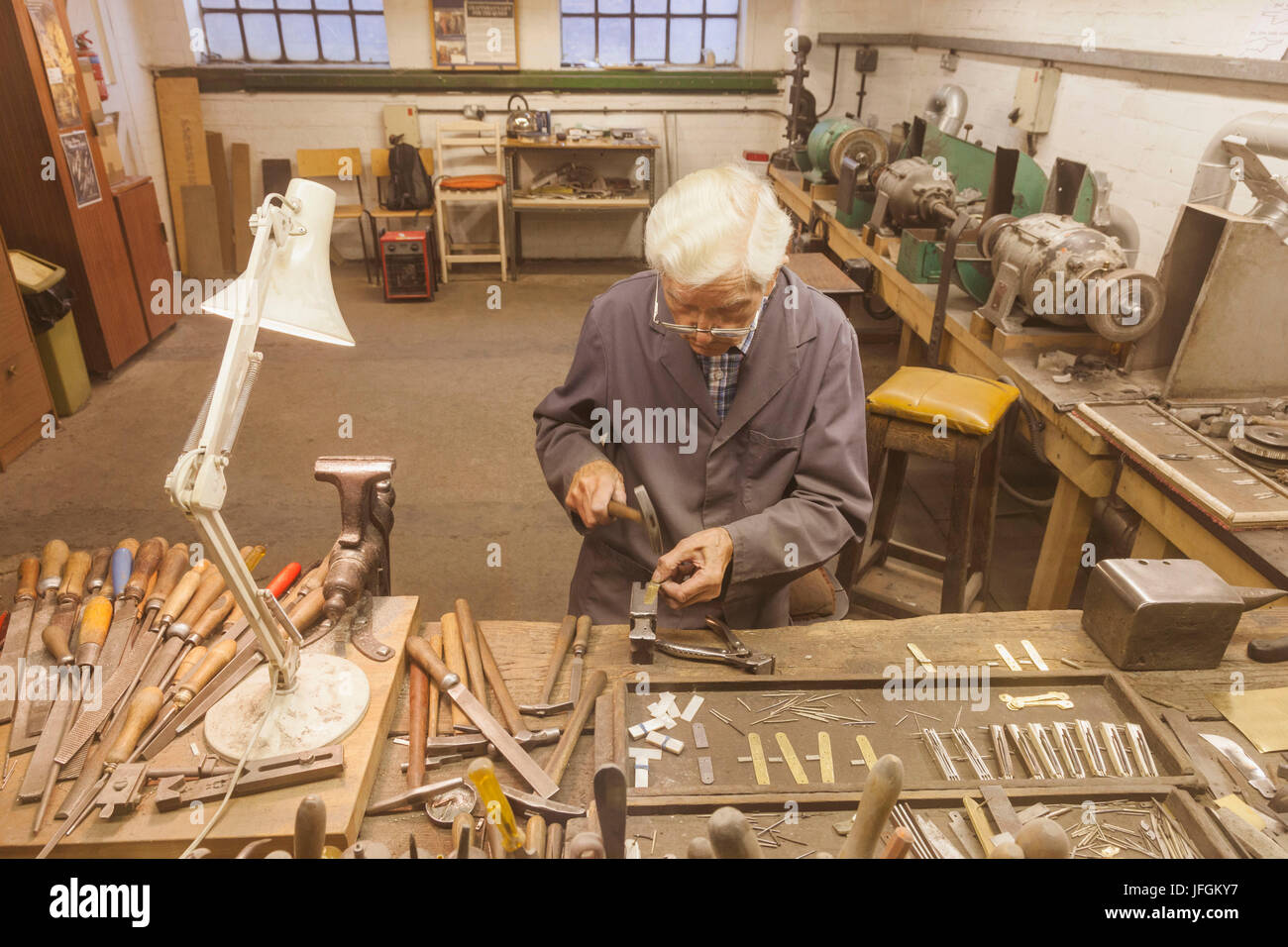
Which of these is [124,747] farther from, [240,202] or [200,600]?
[240,202]

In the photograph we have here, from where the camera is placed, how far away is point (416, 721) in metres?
1.43

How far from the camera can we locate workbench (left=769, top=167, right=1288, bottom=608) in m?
2.10

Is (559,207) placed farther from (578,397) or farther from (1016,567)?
(578,397)

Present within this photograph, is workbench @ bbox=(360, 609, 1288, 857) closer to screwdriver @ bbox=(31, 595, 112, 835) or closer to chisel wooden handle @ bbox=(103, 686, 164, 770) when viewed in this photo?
chisel wooden handle @ bbox=(103, 686, 164, 770)

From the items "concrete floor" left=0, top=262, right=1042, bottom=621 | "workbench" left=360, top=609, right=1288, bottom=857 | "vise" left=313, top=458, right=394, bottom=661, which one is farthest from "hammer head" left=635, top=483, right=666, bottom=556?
"concrete floor" left=0, top=262, right=1042, bottom=621

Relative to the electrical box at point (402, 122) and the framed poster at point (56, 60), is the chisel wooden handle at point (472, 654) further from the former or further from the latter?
the electrical box at point (402, 122)

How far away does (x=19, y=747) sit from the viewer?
135 cm

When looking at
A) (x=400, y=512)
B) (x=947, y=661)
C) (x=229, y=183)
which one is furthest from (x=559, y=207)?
(x=947, y=661)

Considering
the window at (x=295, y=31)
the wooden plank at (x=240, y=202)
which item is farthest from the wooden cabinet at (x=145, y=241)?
the window at (x=295, y=31)

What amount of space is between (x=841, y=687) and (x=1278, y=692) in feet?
2.84

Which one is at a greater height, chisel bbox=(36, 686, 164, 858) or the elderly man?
the elderly man

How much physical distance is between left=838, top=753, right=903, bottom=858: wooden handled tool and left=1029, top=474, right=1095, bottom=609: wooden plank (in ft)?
8.14

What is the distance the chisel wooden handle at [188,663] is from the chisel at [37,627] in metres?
0.23

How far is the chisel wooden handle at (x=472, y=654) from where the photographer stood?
1531mm
